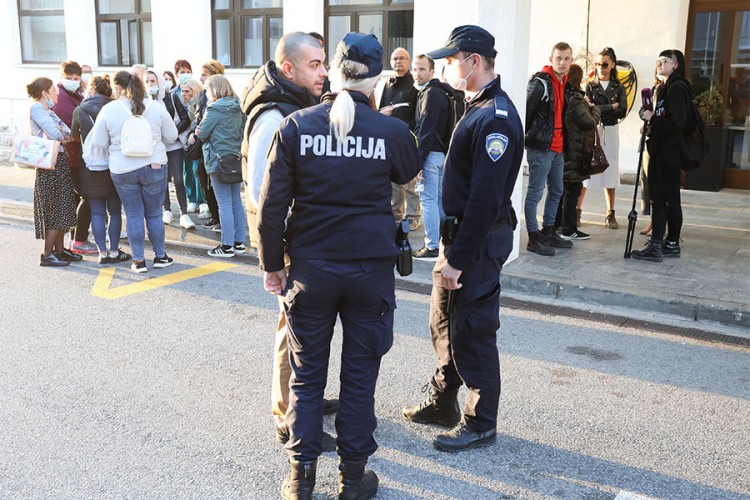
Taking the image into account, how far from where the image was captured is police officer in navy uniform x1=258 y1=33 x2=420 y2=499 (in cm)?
315

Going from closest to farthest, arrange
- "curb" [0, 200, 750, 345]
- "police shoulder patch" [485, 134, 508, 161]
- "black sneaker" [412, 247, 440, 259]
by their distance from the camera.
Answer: "police shoulder patch" [485, 134, 508, 161] → "curb" [0, 200, 750, 345] → "black sneaker" [412, 247, 440, 259]

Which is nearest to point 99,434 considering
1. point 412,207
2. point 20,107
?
point 412,207

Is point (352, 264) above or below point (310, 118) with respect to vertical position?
below

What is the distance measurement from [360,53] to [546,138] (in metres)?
4.48

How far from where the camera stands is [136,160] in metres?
7.12

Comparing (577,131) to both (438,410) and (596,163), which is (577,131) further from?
(438,410)

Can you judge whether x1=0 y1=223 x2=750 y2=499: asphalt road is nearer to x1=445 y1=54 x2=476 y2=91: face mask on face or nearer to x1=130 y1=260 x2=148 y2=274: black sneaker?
x1=130 y1=260 x2=148 y2=274: black sneaker

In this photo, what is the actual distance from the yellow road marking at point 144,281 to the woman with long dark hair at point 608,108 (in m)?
4.17

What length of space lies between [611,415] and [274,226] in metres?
2.28

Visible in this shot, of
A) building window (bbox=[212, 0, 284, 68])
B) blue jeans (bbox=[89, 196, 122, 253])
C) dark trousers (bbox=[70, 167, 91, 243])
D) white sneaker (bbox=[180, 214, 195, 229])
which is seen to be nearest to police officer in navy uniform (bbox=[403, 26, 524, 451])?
blue jeans (bbox=[89, 196, 122, 253])

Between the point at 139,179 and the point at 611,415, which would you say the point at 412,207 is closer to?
the point at 139,179

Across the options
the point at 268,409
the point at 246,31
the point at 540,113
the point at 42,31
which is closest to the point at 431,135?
the point at 540,113

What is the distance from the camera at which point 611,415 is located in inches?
169

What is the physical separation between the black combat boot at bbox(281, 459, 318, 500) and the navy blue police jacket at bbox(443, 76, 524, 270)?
116 centimetres
